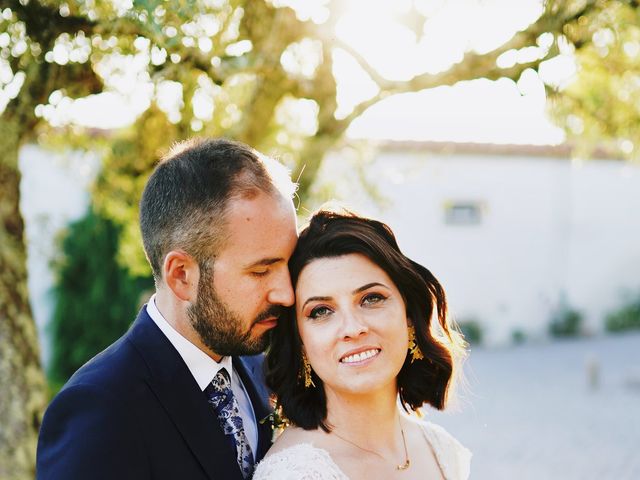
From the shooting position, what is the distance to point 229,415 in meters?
2.53

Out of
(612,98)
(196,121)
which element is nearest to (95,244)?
(196,121)

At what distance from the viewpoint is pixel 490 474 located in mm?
8516

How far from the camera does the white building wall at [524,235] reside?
18000mm

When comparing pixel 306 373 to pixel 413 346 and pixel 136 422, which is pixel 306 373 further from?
pixel 136 422

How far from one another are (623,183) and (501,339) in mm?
5685

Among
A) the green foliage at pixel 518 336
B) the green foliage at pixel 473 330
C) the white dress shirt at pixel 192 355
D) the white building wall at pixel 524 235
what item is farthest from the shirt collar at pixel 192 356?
the green foliage at pixel 518 336

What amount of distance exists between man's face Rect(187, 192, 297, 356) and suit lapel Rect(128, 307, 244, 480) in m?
0.15

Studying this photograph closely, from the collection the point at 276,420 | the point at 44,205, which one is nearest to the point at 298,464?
the point at 276,420

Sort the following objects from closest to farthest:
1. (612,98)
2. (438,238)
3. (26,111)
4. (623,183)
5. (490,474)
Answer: (26,111) < (612,98) < (490,474) < (438,238) < (623,183)

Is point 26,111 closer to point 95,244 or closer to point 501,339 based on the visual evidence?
point 95,244

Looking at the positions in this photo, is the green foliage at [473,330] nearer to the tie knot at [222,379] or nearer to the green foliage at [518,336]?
the green foliage at [518,336]

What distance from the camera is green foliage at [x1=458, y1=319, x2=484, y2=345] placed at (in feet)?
58.6

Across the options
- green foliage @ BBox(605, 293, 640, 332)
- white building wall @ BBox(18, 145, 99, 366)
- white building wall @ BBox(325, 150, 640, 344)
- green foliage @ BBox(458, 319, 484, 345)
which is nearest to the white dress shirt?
white building wall @ BBox(18, 145, 99, 366)

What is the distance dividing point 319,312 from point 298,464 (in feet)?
1.76
